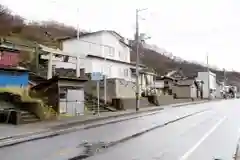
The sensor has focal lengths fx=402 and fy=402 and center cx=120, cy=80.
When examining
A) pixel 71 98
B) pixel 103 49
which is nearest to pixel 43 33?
pixel 103 49

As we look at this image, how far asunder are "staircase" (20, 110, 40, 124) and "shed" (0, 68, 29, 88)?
4.10 m

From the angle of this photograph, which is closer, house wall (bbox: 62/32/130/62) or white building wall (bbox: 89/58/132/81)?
white building wall (bbox: 89/58/132/81)

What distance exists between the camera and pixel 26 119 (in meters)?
24.9

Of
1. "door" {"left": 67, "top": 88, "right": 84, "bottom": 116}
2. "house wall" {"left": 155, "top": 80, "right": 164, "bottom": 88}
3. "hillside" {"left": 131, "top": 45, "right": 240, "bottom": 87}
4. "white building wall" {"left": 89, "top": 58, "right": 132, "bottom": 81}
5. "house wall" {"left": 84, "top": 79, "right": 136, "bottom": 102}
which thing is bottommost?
"door" {"left": 67, "top": 88, "right": 84, "bottom": 116}

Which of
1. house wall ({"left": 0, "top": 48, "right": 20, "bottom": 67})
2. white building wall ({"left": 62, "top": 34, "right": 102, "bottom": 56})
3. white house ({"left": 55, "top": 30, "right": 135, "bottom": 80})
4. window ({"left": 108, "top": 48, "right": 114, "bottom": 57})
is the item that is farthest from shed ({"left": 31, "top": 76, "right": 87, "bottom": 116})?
window ({"left": 108, "top": 48, "right": 114, "bottom": 57})

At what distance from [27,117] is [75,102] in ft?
24.6

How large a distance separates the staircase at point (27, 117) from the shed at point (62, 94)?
14.7 feet

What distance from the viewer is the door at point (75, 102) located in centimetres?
3177

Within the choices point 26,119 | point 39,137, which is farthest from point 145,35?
point 39,137

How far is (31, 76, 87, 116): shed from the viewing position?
30.8 m

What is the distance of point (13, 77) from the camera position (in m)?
29.7

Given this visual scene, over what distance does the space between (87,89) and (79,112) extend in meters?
12.7

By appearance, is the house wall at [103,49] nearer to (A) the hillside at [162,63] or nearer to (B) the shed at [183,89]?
(A) the hillside at [162,63]

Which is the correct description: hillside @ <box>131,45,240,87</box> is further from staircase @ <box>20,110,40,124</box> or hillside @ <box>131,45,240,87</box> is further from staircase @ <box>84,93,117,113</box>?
staircase @ <box>20,110,40,124</box>
